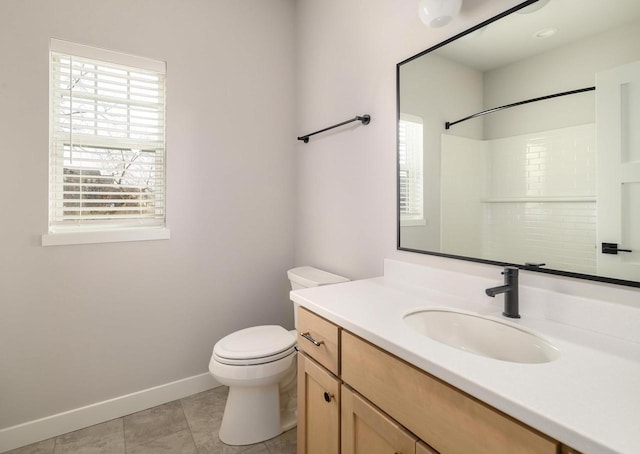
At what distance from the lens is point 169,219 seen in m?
2.04

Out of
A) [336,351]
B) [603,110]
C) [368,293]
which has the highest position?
[603,110]

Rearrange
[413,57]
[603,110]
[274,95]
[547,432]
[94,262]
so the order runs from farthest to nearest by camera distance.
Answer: [274,95] < [94,262] < [413,57] < [603,110] < [547,432]

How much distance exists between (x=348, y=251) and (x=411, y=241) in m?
0.48

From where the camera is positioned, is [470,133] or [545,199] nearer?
[545,199]

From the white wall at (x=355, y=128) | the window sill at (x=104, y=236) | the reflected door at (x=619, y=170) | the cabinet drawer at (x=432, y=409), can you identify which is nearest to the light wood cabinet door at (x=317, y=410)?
the cabinet drawer at (x=432, y=409)

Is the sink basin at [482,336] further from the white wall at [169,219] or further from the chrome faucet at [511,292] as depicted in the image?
the white wall at [169,219]

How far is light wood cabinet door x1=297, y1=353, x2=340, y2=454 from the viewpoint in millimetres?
1120

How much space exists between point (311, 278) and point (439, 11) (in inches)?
55.5

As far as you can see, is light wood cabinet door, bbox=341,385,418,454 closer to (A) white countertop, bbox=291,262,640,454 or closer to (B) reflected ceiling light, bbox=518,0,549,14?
(A) white countertop, bbox=291,262,640,454

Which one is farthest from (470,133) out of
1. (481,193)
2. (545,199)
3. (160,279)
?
(160,279)

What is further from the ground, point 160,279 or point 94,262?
point 94,262

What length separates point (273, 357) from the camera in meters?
1.66

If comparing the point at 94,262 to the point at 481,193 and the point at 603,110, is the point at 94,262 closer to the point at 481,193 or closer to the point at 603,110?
the point at 481,193

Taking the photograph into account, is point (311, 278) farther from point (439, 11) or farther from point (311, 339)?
point (439, 11)
